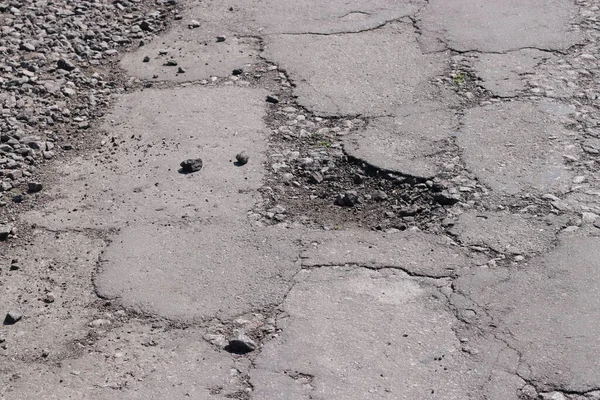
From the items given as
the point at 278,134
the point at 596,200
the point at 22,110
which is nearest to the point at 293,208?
the point at 278,134

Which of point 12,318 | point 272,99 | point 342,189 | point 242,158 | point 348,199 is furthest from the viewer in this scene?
point 272,99

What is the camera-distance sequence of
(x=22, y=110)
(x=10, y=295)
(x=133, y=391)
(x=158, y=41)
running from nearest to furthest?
(x=133, y=391), (x=10, y=295), (x=22, y=110), (x=158, y=41)

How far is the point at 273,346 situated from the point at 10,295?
128cm

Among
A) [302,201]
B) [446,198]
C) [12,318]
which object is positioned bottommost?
[12,318]

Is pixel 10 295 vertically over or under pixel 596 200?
under

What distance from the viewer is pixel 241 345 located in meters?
3.68

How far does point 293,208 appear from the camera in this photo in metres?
4.55

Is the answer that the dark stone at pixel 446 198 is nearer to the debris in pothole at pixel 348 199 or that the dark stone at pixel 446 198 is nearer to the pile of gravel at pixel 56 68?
the debris in pothole at pixel 348 199

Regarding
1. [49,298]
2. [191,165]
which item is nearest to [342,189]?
[191,165]

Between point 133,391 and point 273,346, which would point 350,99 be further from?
point 133,391

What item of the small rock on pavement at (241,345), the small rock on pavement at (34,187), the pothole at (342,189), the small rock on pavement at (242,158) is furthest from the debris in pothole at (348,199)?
the small rock on pavement at (34,187)

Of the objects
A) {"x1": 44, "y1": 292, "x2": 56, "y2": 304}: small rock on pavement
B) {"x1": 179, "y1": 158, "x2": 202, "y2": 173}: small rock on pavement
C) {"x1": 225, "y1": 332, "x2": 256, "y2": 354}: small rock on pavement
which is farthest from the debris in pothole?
{"x1": 44, "y1": 292, "x2": 56, "y2": 304}: small rock on pavement

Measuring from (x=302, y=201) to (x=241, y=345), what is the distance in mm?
1129

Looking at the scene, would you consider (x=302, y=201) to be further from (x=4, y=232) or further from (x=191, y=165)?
(x=4, y=232)
